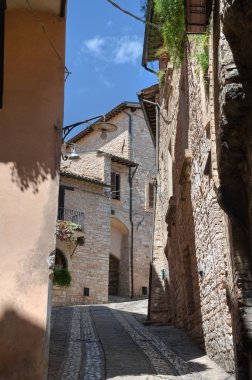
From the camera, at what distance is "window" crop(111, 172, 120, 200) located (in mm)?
27547

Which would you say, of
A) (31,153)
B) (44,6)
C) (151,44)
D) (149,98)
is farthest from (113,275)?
(31,153)

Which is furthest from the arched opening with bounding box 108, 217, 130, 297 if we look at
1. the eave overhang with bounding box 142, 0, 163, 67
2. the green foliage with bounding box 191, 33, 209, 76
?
the green foliage with bounding box 191, 33, 209, 76

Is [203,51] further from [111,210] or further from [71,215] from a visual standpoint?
[111,210]

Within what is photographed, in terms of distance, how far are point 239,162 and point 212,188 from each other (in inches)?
70.4

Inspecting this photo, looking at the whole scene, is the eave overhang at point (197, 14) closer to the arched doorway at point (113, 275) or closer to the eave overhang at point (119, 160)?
the eave overhang at point (119, 160)

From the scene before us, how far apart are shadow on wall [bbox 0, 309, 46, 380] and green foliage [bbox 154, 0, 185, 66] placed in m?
5.48

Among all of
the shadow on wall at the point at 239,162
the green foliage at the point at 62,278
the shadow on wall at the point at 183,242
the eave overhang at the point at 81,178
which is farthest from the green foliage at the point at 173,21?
the eave overhang at the point at 81,178

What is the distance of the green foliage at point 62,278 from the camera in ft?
75.3

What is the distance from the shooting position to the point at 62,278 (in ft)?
75.7

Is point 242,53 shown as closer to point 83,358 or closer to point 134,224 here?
point 83,358

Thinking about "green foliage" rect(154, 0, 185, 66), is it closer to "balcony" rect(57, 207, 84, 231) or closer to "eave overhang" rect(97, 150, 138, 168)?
"balcony" rect(57, 207, 84, 231)

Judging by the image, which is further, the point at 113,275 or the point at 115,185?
the point at 115,185

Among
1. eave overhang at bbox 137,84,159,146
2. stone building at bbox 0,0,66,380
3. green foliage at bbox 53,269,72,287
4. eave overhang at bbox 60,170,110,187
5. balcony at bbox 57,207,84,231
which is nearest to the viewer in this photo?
stone building at bbox 0,0,66,380

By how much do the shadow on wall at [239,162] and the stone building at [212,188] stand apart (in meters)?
0.01
